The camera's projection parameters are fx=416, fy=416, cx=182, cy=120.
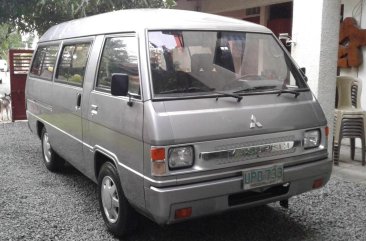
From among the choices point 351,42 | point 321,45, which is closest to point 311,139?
point 321,45

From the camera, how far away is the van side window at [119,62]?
358 centimetres

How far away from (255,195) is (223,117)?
2.49ft

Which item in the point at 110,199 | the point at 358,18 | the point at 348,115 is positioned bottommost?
the point at 110,199

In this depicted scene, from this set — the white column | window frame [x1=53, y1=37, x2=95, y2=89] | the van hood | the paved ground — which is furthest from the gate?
the van hood

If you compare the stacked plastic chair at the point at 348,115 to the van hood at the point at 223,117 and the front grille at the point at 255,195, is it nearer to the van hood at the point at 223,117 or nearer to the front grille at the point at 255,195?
the van hood at the point at 223,117

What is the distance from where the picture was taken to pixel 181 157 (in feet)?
10.3

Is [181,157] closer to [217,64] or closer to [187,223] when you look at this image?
[217,64]

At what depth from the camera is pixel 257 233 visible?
388 centimetres

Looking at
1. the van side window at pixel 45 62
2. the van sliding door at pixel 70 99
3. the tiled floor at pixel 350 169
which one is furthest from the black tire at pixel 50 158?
the tiled floor at pixel 350 169

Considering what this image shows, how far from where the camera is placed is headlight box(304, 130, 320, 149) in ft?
12.1

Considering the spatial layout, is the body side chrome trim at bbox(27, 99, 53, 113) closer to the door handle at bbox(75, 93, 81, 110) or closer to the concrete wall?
the door handle at bbox(75, 93, 81, 110)

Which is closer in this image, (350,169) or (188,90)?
(188,90)

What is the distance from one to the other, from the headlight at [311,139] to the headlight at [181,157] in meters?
1.15

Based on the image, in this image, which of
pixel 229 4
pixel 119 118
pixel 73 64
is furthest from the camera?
pixel 229 4
